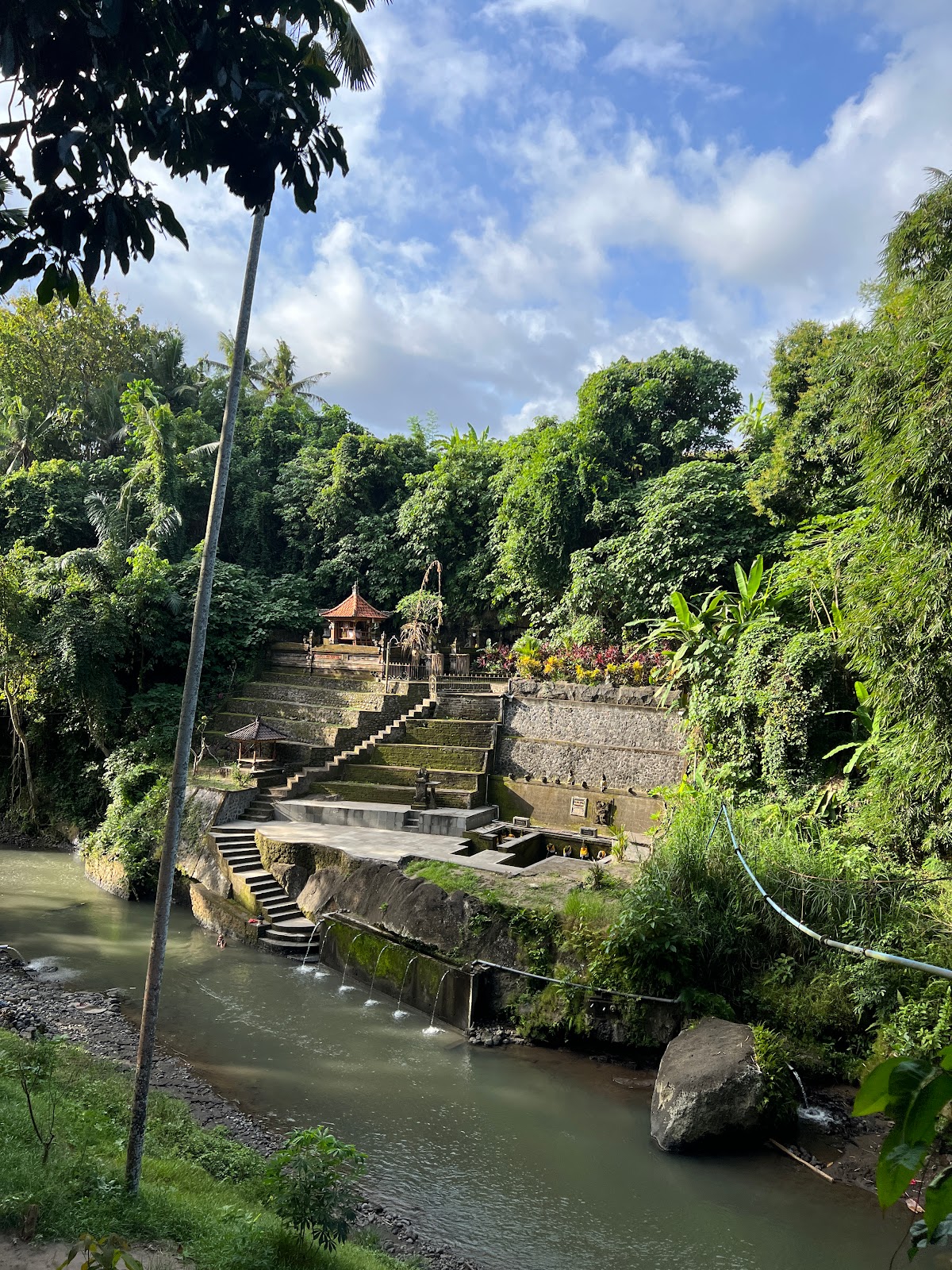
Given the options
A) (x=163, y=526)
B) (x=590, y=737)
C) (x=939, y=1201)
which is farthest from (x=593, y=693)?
(x=939, y=1201)

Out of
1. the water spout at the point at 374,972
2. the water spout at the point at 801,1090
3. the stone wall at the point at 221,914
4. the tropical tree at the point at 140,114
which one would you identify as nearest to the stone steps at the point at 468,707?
the stone wall at the point at 221,914

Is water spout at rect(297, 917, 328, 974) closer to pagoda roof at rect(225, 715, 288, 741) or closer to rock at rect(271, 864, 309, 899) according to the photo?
rock at rect(271, 864, 309, 899)

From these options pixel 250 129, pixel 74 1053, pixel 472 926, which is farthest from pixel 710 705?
pixel 250 129

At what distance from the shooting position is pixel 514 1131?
665 centimetres

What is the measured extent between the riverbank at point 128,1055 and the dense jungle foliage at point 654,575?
3224mm

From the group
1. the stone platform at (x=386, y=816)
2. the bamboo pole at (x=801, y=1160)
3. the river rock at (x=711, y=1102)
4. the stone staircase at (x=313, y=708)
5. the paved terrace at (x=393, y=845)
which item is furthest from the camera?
the stone staircase at (x=313, y=708)

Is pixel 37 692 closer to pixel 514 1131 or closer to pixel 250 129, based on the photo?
pixel 514 1131

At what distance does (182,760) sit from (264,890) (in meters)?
7.68

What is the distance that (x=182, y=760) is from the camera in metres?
4.45

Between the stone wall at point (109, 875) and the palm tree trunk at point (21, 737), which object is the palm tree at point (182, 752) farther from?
the palm tree trunk at point (21, 737)

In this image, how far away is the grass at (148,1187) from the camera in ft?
12.8

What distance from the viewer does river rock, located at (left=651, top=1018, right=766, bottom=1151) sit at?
20.8 ft

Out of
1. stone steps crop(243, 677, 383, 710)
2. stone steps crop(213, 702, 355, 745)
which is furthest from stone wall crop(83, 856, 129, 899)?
stone steps crop(243, 677, 383, 710)

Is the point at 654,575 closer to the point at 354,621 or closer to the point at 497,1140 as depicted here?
the point at 354,621
